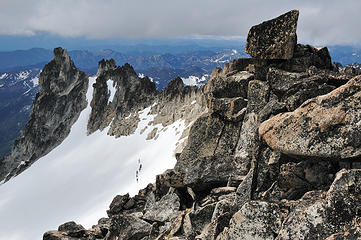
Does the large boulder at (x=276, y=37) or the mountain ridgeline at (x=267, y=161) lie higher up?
the large boulder at (x=276, y=37)

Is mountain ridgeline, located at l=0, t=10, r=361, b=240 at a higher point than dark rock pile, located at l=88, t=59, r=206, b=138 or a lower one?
higher

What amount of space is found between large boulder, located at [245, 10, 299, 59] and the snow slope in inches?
1173

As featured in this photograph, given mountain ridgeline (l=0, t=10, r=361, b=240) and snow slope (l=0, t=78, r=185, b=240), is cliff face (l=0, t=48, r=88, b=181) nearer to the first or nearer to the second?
snow slope (l=0, t=78, r=185, b=240)

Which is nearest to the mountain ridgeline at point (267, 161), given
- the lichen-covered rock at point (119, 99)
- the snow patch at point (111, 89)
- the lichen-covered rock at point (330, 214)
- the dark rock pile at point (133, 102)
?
the lichen-covered rock at point (330, 214)

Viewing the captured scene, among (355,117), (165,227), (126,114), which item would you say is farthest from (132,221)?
(126,114)

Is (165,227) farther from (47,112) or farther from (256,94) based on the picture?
(47,112)

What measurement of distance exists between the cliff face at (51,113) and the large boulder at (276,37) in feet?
363

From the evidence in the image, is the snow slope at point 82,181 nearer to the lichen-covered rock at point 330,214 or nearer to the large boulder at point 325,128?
the large boulder at point 325,128

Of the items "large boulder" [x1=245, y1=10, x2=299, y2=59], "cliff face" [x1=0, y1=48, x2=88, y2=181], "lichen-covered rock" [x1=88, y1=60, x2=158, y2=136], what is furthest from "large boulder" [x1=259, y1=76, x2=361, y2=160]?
"cliff face" [x1=0, y1=48, x2=88, y2=181]

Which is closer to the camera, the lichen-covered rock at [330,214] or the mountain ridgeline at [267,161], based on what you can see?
the lichen-covered rock at [330,214]

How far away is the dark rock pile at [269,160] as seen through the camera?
10.2 meters

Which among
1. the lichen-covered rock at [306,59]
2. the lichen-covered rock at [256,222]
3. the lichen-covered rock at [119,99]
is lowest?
the lichen-covered rock at [119,99]

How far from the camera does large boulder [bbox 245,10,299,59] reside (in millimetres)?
18406

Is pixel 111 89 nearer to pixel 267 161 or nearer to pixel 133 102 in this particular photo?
pixel 133 102
